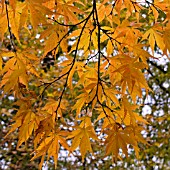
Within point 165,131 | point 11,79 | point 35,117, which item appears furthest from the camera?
point 165,131

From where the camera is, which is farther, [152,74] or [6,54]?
[152,74]

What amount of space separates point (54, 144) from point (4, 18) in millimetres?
317

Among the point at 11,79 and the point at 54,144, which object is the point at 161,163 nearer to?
the point at 54,144

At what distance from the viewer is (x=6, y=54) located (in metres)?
0.90

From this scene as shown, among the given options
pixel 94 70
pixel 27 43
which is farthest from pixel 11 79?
pixel 27 43

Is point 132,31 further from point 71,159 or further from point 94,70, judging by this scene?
point 71,159

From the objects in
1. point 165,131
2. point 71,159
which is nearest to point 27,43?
point 71,159

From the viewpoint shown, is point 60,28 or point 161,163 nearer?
point 60,28

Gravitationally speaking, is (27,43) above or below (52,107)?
above

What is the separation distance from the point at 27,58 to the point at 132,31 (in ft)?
0.87

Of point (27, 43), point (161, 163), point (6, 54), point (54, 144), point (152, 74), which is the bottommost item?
point (54, 144)

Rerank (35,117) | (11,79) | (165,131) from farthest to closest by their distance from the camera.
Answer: (165,131) → (35,117) → (11,79)

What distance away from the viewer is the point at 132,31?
941mm

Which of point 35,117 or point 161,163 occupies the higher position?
point 161,163
